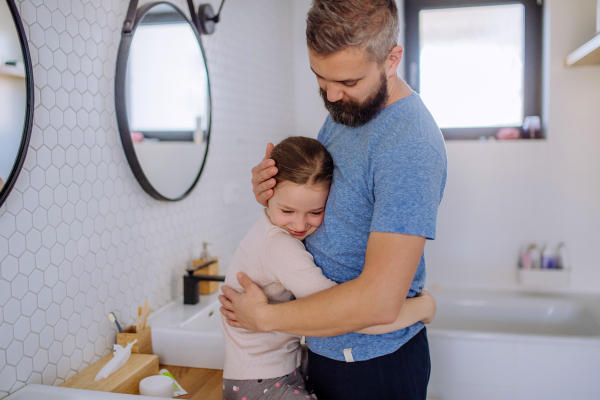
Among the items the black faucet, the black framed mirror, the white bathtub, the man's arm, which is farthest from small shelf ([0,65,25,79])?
the white bathtub

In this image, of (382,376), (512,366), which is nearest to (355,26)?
(382,376)

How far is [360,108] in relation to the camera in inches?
35.4

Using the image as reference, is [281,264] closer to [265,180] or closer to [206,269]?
[265,180]

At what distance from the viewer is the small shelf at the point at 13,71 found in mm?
924

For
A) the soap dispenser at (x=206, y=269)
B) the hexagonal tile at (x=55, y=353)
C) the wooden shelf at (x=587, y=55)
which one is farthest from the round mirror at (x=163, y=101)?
the wooden shelf at (x=587, y=55)

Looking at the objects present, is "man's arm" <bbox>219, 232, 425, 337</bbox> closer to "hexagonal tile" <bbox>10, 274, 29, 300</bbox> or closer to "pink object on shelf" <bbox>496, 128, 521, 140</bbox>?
"hexagonal tile" <bbox>10, 274, 29, 300</bbox>

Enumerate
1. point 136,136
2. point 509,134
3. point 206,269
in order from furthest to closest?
point 509,134 < point 206,269 < point 136,136

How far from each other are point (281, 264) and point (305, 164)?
23 centimetres

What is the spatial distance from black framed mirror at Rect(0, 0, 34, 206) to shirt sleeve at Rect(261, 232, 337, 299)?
560 millimetres

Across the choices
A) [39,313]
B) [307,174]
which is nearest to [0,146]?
[39,313]

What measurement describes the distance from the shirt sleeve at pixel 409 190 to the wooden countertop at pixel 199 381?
751 mm

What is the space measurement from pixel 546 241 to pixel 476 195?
0.48m

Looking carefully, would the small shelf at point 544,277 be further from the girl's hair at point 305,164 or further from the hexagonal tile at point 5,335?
the hexagonal tile at point 5,335

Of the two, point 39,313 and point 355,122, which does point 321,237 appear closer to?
point 355,122
